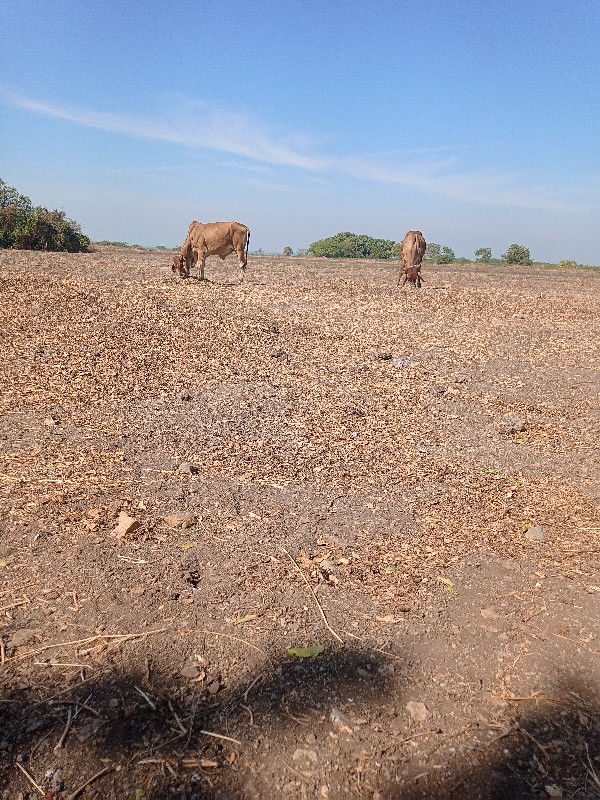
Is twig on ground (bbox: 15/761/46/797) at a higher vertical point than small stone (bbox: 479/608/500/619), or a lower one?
lower

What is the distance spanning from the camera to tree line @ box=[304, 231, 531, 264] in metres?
35.8

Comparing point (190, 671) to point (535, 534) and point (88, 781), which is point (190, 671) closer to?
point (88, 781)

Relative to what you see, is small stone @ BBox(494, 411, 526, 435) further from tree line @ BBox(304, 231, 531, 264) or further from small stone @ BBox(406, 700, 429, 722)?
tree line @ BBox(304, 231, 531, 264)

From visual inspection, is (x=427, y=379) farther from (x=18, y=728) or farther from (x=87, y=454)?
(x=18, y=728)

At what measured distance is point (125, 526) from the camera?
3477mm

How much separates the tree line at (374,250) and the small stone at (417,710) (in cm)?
3206

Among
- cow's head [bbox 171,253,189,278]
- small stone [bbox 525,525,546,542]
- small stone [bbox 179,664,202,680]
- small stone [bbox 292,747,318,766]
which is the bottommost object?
small stone [bbox 292,747,318,766]

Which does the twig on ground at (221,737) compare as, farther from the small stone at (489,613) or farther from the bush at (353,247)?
the bush at (353,247)

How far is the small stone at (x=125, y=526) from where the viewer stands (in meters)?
3.44

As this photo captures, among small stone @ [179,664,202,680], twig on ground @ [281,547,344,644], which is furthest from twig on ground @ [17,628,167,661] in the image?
twig on ground @ [281,547,344,644]

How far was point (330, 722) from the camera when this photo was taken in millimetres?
2193

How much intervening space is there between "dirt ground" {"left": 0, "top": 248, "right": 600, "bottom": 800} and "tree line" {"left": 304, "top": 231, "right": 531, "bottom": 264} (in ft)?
93.8

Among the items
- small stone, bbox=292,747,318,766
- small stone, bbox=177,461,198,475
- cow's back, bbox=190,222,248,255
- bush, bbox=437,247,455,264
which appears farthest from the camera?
bush, bbox=437,247,455,264

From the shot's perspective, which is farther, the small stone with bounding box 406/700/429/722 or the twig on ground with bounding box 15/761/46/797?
the small stone with bounding box 406/700/429/722
